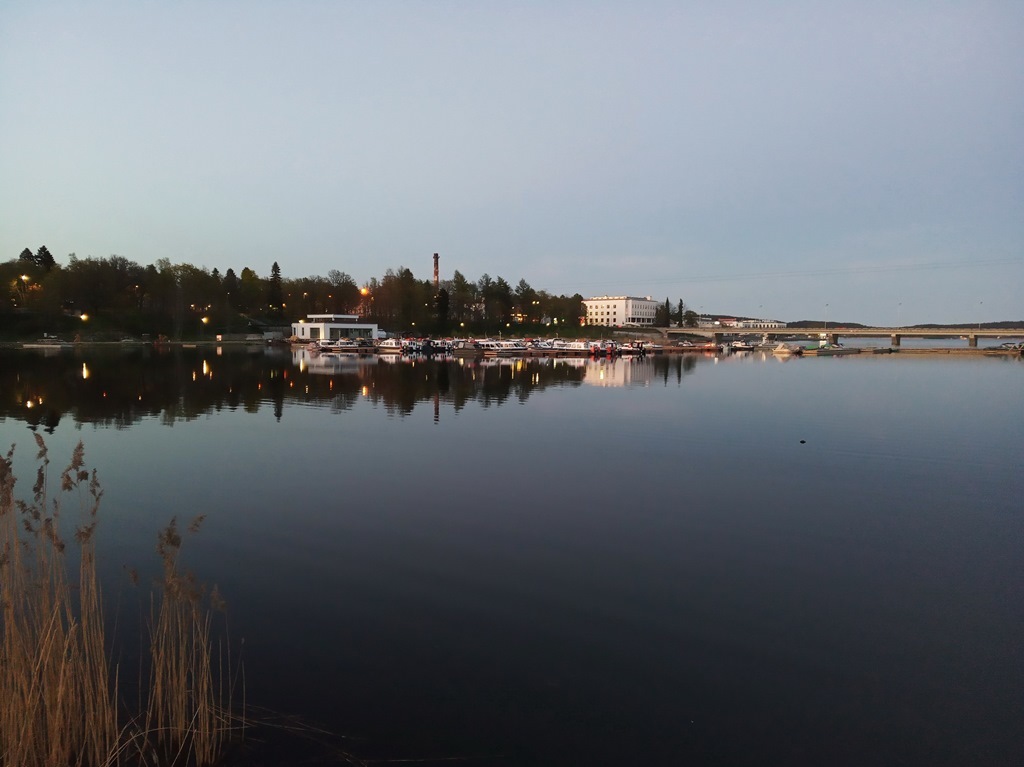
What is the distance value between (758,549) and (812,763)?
223 inches

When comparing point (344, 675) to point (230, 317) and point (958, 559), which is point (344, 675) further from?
point (230, 317)

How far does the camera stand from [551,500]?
14.2m

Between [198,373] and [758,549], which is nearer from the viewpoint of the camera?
[758,549]

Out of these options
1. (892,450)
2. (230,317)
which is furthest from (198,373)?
(230,317)

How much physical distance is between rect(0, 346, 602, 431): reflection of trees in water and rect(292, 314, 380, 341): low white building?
50699 mm

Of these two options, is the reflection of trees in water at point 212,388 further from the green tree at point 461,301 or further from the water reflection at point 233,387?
the green tree at point 461,301

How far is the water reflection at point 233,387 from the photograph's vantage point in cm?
2559

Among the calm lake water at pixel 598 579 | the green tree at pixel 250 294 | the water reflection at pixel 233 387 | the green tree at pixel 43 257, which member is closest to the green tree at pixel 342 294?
the green tree at pixel 250 294

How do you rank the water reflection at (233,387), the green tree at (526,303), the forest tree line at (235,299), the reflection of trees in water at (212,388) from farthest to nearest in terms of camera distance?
the green tree at (526,303), the forest tree line at (235,299), the water reflection at (233,387), the reflection of trees in water at (212,388)

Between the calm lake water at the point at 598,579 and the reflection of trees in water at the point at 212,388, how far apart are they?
1855 mm

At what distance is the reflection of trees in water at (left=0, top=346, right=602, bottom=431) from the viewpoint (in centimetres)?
2547

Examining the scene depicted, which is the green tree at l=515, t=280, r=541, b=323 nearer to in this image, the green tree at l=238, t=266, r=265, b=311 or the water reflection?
the green tree at l=238, t=266, r=265, b=311

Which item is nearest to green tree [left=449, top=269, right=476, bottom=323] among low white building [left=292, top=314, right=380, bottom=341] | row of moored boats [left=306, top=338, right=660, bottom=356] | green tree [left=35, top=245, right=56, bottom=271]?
low white building [left=292, top=314, right=380, bottom=341]

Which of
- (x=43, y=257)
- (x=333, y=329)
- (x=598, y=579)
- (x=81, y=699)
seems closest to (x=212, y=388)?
(x=598, y=579)
